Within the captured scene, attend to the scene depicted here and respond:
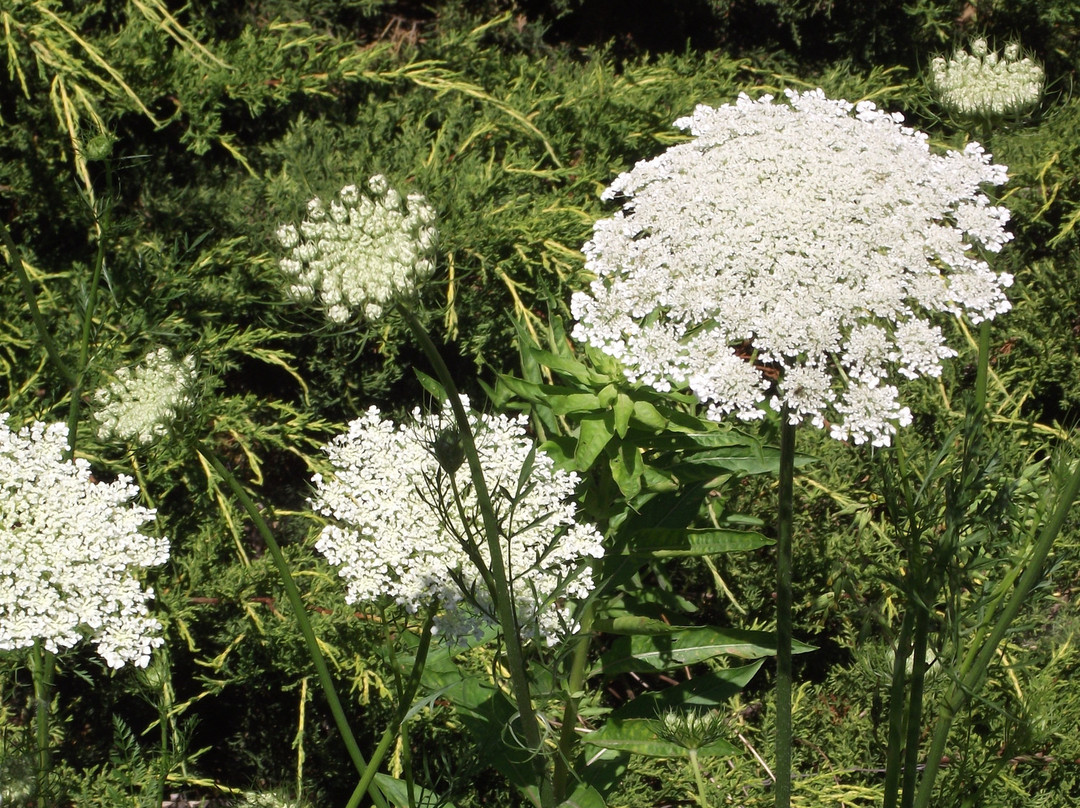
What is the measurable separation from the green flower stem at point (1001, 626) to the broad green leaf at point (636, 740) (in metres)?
0.45

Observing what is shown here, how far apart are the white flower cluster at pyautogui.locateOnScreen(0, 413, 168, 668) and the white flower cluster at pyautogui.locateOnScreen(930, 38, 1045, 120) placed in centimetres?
188

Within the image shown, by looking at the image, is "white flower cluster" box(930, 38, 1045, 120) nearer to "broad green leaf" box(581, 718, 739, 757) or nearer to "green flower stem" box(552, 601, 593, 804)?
"green flower stem" box(552, 601, 593, 804)

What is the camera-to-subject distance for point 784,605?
188cm

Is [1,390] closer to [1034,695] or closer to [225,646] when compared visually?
[225,646]

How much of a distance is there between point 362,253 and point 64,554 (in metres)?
0.93

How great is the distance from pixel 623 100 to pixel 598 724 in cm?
222

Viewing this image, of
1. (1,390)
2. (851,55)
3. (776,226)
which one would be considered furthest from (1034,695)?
(1,390)

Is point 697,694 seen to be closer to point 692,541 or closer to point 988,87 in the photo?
point 692,541

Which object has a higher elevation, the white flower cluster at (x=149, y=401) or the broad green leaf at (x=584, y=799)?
the white flower cluster at (x=149, y=401)

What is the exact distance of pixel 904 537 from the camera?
2.05 metres

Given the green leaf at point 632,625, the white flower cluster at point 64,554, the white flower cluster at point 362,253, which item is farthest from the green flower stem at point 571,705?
the white flower cluster at point 362,253

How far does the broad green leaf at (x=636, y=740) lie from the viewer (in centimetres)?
227

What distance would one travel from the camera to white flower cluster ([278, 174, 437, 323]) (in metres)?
1.56

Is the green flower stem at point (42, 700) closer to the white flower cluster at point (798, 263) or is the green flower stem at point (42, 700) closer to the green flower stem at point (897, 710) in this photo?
the white flower cluster at point (798, 263)
